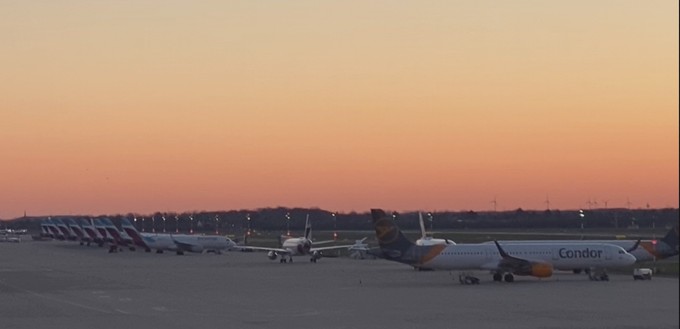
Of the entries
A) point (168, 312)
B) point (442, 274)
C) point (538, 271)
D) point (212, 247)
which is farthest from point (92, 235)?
point (168, 312)

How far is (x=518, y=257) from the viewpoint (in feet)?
226

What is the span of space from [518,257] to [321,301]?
21.2m

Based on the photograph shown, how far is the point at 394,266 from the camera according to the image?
297ft

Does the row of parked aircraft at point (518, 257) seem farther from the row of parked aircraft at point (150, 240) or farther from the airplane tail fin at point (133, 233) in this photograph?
the airplane tail fin at point (133, 233)

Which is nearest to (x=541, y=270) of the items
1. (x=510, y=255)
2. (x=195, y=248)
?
(x=510, y=255)

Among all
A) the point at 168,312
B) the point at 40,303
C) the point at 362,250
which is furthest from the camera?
the point at 362,250

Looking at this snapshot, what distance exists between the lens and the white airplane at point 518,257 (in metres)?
67.4

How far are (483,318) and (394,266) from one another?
4970 cm

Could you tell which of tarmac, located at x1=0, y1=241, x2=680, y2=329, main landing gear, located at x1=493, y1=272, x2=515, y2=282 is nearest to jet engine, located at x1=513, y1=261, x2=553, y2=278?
tarmac, located at x1=0, y1=241, x2=680, y2=329

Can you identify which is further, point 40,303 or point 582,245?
point 582,245

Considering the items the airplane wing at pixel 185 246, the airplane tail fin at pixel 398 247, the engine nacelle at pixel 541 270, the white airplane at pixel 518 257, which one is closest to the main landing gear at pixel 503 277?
the white airplane at pixel 518 257

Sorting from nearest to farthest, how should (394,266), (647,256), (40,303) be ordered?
(40,303) < (647,256) < (394,266)

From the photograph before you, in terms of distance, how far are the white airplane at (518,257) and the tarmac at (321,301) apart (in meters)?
0.96

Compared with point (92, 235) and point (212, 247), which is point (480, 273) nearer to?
point (212, 247)
